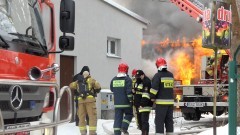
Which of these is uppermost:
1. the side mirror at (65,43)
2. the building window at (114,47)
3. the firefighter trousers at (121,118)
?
the building window at (114,47)

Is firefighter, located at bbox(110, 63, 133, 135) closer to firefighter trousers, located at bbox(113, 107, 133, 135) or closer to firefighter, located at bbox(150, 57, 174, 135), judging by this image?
firefighter trousers, located at bbox(113, 107, 133, 135)

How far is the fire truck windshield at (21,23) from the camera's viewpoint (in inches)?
181

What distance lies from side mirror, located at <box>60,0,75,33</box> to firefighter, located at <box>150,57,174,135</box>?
3468 millimetres

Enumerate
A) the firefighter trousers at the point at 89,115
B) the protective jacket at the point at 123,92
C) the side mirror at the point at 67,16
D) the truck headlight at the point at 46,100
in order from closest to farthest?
the truck headlight at the point at 46,100, the side mirror at the point at 67,16, the protective jacket at the point at 123,92, the firefighter trousers at the point at 89,115

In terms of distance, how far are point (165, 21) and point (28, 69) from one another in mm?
25929

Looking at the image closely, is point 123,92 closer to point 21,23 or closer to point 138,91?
point 138,91

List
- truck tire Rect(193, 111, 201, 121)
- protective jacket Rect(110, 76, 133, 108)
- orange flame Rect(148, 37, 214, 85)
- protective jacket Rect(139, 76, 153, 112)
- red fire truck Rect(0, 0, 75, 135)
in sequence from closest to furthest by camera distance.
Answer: red fire truck Rect(0, 0, 75, 135), protective jacket Rect(139, 76, 153, 112), protective jacket Rect(110, 76, 133, 108), truck tire Rect(193, 111, 201, 121), orange flame Rect(148, 37, 214, 85)

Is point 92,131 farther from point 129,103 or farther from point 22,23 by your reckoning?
point 22,23

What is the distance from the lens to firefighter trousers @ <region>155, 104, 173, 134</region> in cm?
850

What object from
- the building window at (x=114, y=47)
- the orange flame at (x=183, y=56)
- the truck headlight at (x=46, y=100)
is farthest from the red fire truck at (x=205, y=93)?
the orange flame at (x=183, y=56)

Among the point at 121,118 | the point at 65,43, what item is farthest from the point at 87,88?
the point at 65,43

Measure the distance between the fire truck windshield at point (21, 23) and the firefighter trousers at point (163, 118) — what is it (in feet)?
12.3

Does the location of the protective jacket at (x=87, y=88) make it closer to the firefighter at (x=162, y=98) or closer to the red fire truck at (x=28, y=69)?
the firefighter at (x=162, y=98)

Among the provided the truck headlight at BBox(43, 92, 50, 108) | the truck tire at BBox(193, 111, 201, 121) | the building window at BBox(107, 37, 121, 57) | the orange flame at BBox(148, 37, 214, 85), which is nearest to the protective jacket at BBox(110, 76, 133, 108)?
the truck headlight at BBox(43, 92, 50, 108)
